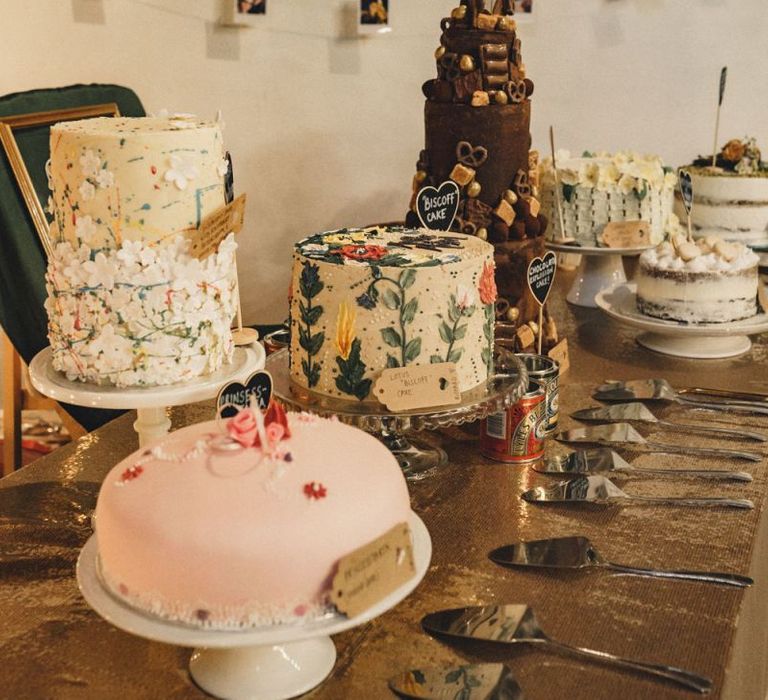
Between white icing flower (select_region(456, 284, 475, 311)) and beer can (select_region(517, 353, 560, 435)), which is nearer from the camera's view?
white icing flower (select_region(456, 284, 475, 311))

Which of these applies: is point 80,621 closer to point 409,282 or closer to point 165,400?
point 165,400

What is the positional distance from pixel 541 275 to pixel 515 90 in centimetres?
39

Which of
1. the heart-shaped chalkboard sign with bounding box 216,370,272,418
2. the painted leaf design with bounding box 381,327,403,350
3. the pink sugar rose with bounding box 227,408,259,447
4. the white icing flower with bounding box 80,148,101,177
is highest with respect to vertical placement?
the white icing flower with bounding box 80,148,101,177

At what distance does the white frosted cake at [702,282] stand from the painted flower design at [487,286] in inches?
29.1

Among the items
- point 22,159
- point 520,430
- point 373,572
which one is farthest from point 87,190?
point 22,159

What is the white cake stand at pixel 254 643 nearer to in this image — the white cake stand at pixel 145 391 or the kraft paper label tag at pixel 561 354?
the white cake stand at pixel 145 391

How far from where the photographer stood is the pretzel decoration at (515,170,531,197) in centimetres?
198

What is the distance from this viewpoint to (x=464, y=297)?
1494 millimetres

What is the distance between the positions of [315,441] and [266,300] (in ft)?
8.51

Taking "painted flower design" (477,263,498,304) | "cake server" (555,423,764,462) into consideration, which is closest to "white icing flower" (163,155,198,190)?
"painted flower design" (477,263,498,304)

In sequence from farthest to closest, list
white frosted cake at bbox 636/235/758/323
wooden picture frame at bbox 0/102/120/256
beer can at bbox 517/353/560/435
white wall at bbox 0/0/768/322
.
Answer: white wall at bbox 0/0/768/322 → wooden picture frame at bbox 0/102/120/256 → white frosted cake at bbox 636/235/758/323 → beer can at bbox 517/353/560/435

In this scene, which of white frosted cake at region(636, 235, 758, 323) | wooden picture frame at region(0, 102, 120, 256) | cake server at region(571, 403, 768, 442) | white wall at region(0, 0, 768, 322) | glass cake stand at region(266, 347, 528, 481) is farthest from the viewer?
white wall at region(0, 0, 768, 322)

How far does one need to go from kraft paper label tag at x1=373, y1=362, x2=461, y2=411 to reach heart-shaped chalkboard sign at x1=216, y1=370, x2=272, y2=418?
21cm

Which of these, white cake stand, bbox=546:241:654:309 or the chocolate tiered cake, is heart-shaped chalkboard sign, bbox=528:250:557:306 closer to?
the chocolate tiered cake
